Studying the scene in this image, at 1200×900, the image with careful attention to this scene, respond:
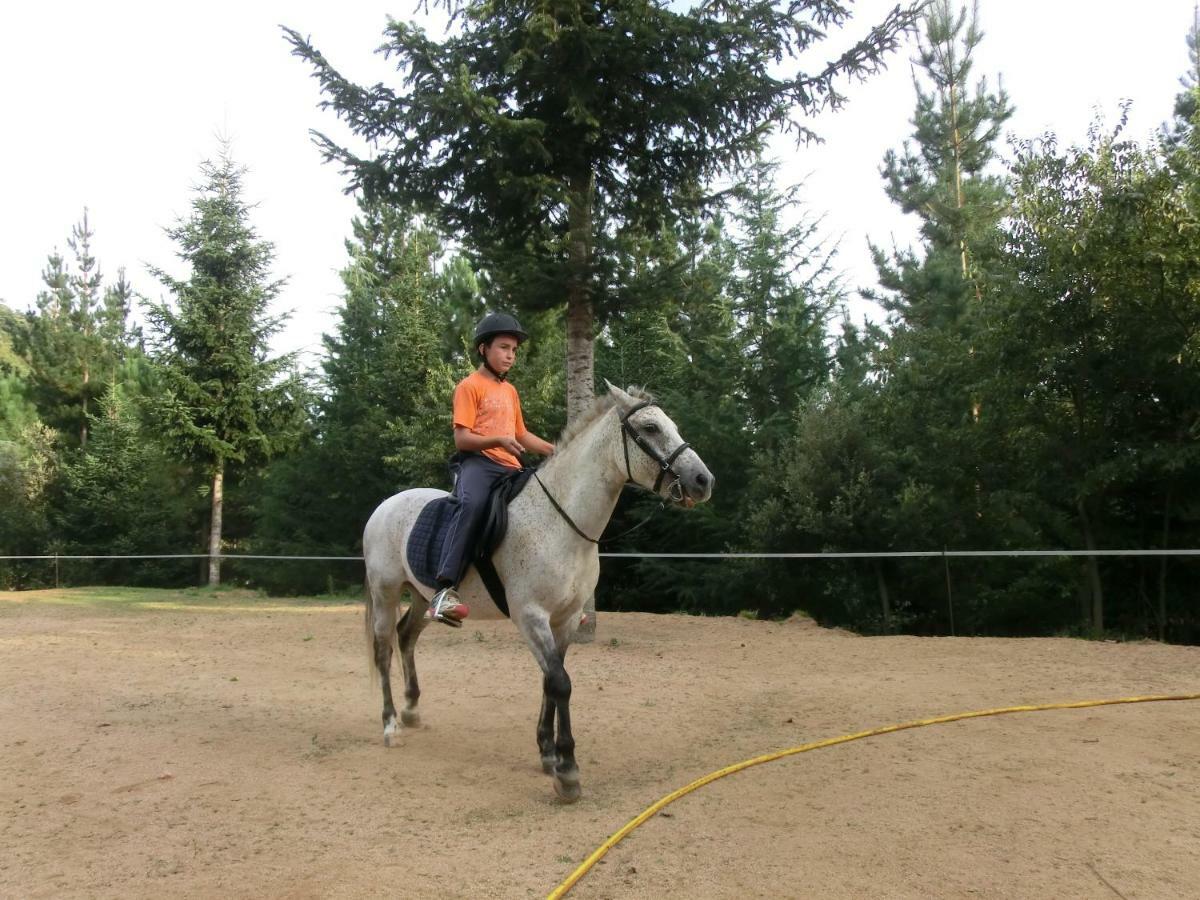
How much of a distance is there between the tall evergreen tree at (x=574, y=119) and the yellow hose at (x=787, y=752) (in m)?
6.08

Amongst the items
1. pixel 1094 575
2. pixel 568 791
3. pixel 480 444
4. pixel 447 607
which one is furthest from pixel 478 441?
pixel 1094 575

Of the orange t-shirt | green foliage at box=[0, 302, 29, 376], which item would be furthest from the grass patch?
green foliage at box=[0, 302, 29, 376]

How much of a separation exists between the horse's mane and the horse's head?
4cm

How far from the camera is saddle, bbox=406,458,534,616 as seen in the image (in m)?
4.91

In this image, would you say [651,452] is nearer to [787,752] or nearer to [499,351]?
[499,351]

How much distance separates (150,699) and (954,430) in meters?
12.3

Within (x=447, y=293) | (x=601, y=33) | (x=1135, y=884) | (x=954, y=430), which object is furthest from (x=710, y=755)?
(x=447, y=293)

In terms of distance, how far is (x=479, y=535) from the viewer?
4.89 m

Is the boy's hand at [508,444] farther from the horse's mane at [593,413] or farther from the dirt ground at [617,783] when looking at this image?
the dirt ground at [617,783]

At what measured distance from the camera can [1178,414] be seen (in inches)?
474

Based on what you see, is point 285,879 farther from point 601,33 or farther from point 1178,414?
point 1178,414

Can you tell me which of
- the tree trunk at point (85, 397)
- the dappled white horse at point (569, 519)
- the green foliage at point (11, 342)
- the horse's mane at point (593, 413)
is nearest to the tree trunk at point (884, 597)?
the dappled white horse at point (569, 519)

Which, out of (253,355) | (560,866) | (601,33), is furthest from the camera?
(253,355)

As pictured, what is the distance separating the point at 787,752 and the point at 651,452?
2.13 meters
